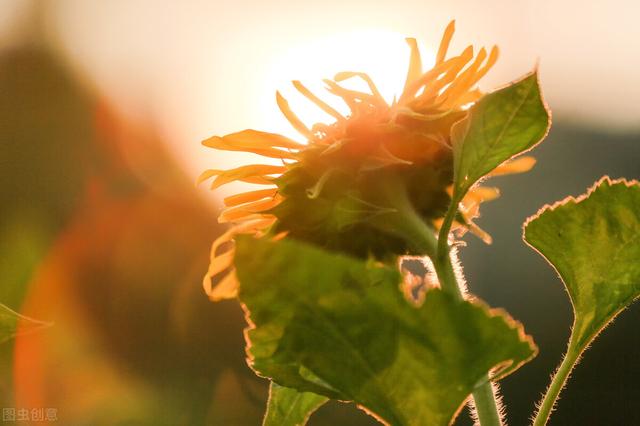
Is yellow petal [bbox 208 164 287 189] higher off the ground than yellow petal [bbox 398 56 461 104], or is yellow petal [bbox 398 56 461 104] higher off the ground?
yellow petal [bbox 398 56 461 104]

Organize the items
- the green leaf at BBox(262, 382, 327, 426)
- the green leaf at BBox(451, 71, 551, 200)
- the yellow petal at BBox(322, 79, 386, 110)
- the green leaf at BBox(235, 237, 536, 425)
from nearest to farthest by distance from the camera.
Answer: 1. the green leaf at BBox(235, 237, 536, 425)
2. the green leaf at BBox(451, 71, 551, 200)
3. the green leaf at BBox(262, 382, 327, 426)
4. the yellow petal at BBox(322, 79, 386, 110)

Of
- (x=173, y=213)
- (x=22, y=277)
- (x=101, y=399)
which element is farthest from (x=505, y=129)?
(x=173, y=213)

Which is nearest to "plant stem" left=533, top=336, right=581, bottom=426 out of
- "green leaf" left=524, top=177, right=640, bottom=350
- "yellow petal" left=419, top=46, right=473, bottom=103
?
"green leaf" left=524, top=177, right=640, bottom=350

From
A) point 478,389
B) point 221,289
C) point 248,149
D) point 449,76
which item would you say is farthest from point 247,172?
point 478,389

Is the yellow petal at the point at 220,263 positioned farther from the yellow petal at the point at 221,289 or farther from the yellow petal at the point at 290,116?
the yellow petal at the point at 290,116

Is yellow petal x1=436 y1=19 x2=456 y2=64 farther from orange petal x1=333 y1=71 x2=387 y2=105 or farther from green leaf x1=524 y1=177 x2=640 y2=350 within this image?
green leaf x1=524 y1=177 x2=640 y2=350

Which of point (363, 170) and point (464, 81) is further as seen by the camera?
point (464, 81)

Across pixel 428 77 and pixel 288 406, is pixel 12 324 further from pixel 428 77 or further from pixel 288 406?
pixel 428 77

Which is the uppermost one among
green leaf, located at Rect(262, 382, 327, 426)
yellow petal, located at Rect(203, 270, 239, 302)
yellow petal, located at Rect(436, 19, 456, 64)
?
yellow petal, located at Rect(436, 19, 456, 64)
